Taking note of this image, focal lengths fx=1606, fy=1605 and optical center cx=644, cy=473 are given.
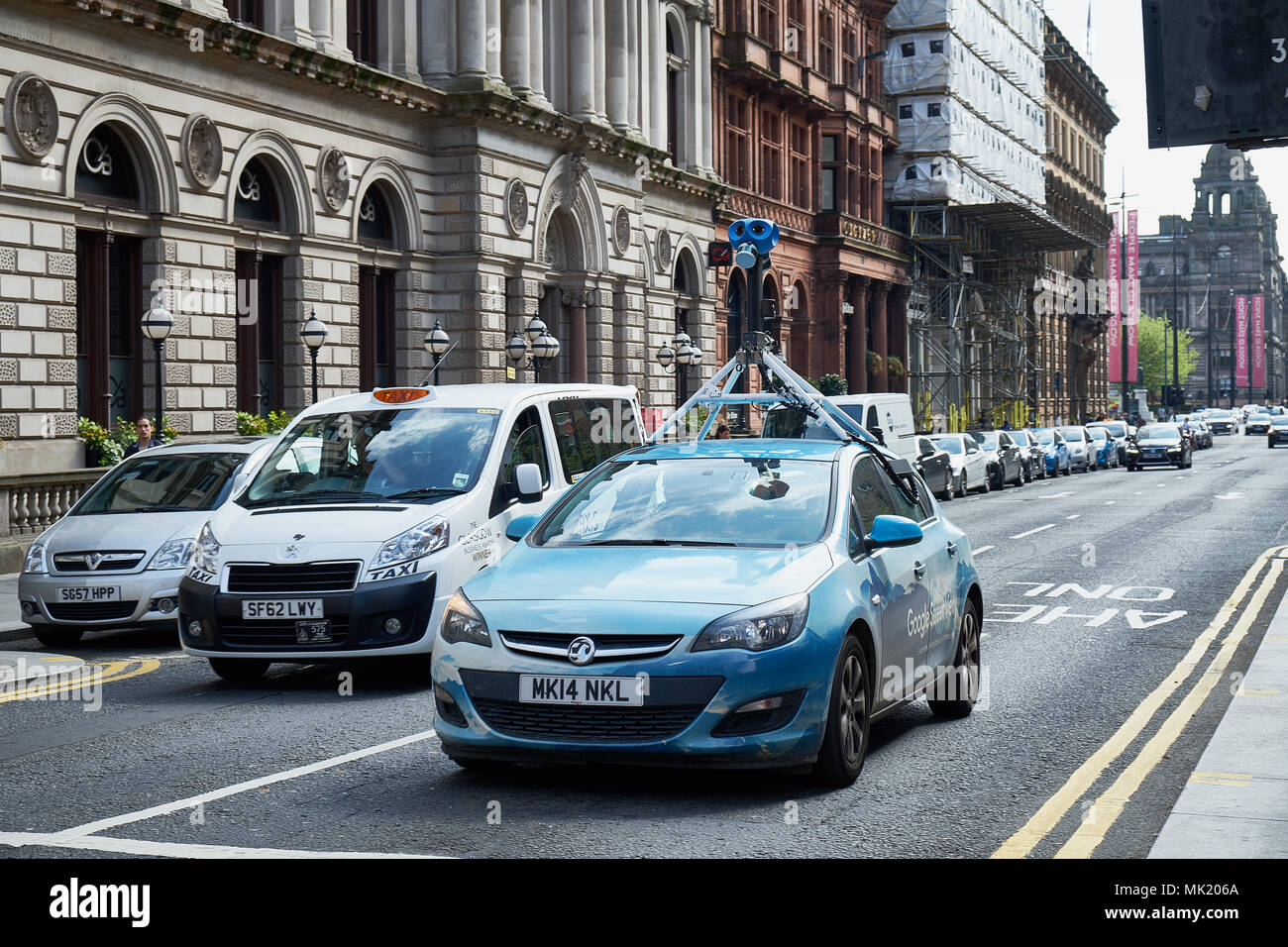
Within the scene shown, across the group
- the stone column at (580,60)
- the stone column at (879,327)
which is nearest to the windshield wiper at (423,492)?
the stone column at (580,60)

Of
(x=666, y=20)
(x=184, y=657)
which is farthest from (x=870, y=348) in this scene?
(x=184, y=657)

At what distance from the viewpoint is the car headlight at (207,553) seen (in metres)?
10.8

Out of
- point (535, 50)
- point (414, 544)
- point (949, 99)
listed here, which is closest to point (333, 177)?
point (535, 50)

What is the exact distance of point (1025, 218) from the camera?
71562 millimetres

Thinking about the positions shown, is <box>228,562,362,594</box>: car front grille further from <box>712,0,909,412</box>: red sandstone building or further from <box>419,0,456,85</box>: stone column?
<box>712,0,909,412</box>: red sandstone building

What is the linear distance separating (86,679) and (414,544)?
3.07 meters

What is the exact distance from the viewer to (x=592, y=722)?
711 centimetres

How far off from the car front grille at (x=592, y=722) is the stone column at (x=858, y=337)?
5424 cm

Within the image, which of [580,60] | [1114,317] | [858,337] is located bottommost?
[858,337]

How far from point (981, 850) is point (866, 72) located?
62.2 metres

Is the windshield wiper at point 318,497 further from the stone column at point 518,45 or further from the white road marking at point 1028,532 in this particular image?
the stone column at point 518,45

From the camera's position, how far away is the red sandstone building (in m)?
52.2

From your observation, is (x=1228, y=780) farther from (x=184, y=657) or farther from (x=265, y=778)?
(x=184, y=657)

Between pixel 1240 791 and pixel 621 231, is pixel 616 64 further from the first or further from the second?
pixel 1240 791
